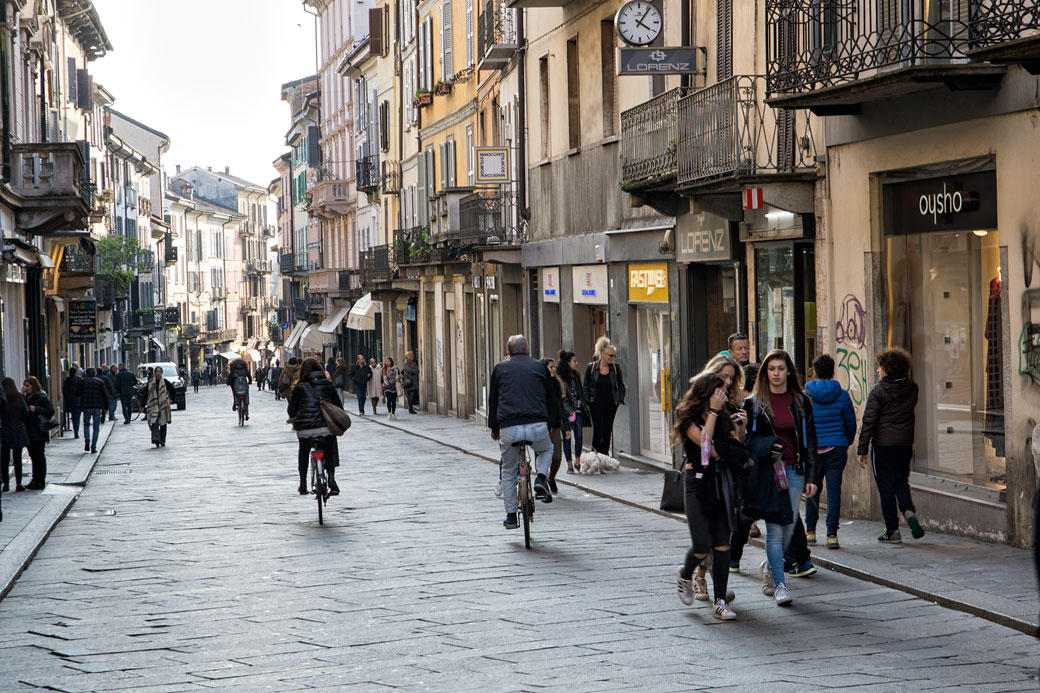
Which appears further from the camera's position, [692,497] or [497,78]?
[497,78]

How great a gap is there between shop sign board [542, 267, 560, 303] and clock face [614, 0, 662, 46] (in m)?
7.52

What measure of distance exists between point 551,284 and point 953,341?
14.2 metres

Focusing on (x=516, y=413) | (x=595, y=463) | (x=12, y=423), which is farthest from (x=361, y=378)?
(x=516, y=413)

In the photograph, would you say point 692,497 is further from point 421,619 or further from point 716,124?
point 716,124

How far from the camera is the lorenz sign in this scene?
1761cm

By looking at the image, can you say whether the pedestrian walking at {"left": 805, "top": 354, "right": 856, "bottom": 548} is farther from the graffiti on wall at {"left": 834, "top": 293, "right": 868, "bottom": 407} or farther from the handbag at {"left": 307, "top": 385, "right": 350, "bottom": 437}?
the handbag at {"left": 307, "top": 385, "right": 350, "bottom": 437}

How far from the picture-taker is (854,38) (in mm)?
13273

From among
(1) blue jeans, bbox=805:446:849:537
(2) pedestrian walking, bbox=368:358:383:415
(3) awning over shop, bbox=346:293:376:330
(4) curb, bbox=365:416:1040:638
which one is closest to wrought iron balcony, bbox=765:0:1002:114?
(1) blue jeans, bbox=805:446:849:537

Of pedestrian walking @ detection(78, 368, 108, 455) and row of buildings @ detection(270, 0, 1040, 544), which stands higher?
row of buildings @ detection(270, 0, 1040, 544)

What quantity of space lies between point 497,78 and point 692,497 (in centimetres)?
2367

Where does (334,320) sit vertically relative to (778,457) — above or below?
above

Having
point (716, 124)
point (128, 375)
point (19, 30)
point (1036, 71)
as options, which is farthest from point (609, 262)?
point (128, 375)

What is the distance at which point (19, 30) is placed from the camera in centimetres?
3125

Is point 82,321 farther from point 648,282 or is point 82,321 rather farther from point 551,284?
point 648,282
